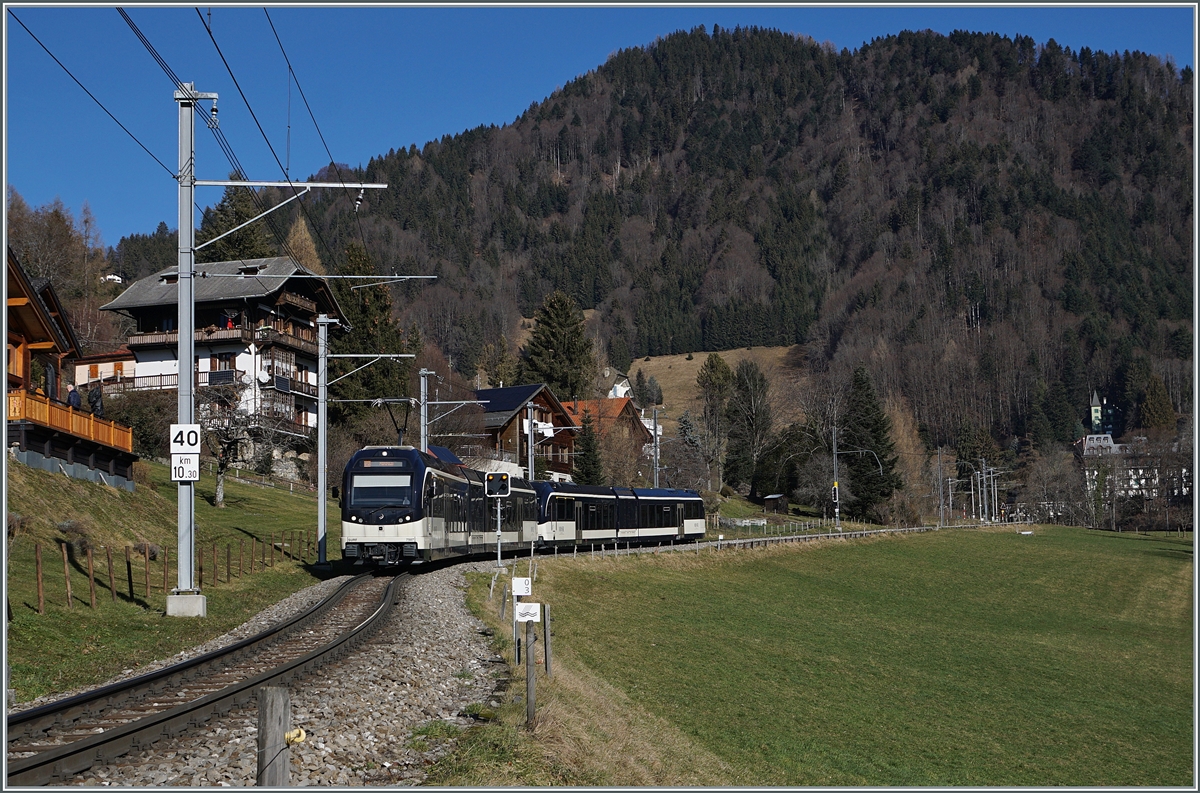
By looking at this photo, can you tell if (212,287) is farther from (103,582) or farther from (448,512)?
(103,582)

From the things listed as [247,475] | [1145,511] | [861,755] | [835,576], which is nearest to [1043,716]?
[861,755]

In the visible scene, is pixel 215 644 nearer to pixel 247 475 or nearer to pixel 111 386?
pixel 247 475

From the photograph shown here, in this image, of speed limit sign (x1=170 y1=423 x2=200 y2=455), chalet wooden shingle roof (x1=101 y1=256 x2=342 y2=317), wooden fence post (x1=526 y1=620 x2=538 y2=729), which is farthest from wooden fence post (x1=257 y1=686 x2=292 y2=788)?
chalet wooden shingle roof (x1=101 y1=256 x2=342 y2=317)

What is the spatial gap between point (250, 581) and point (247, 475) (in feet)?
126

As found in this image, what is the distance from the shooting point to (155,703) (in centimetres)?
1201

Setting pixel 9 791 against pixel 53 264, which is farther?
pixel 53 264

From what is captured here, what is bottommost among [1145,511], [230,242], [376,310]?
[1145,511]

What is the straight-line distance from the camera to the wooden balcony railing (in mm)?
30078

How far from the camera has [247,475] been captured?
64812 mm

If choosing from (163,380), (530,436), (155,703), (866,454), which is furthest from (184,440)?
(866,454)

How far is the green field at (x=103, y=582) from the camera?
615 inches

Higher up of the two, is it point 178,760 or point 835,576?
point 178,760

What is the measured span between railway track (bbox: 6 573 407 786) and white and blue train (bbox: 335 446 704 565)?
38.4ft

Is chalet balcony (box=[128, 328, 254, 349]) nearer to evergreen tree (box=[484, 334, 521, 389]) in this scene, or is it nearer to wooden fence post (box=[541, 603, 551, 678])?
evergreen tree (box=[484, 334, 521, 389])
